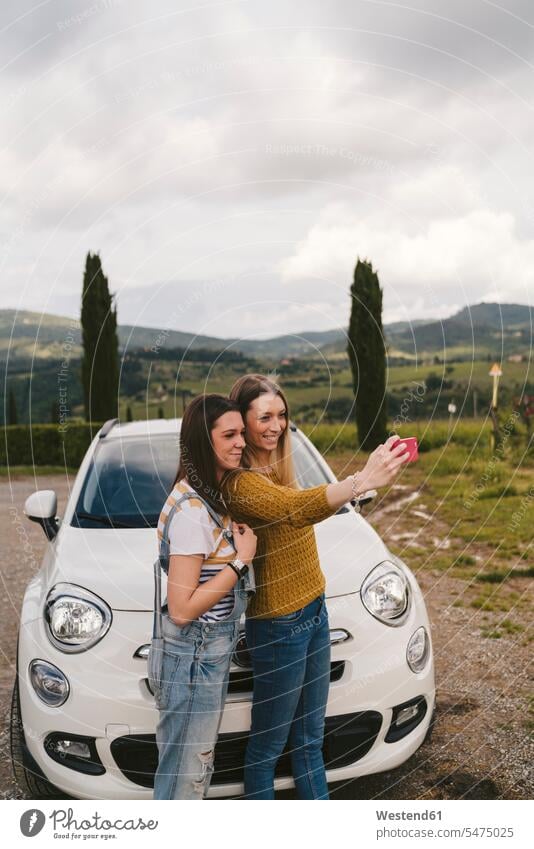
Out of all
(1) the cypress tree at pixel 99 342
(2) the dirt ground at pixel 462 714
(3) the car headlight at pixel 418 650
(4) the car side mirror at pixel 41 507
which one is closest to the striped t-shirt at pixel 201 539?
(3) the car headlight at pixel 418 650

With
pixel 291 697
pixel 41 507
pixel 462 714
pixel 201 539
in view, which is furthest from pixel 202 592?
pixel 462 714

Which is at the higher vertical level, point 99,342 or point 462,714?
point 99,342

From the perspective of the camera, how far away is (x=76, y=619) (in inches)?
104

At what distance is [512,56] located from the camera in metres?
3.09

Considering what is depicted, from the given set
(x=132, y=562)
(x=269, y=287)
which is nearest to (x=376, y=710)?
(x=132, y=562)

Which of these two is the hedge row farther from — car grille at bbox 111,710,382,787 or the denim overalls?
the denim overalls

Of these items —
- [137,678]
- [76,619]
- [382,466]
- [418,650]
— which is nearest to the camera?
[382,466]

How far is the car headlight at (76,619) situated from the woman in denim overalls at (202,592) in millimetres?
465

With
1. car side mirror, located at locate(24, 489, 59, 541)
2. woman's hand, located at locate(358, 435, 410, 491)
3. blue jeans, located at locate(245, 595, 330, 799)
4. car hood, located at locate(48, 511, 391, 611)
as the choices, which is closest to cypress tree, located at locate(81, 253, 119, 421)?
car side mirror, located at locate(24, 489, 59, 541)

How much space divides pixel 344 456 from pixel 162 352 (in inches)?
318

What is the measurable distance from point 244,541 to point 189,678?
0.45 meters

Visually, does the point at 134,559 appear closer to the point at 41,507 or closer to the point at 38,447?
the point at 41,507

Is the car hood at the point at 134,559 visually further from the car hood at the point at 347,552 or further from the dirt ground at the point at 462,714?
the dirt ground at the point at 462,714

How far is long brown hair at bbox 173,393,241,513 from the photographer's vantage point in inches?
84.0
